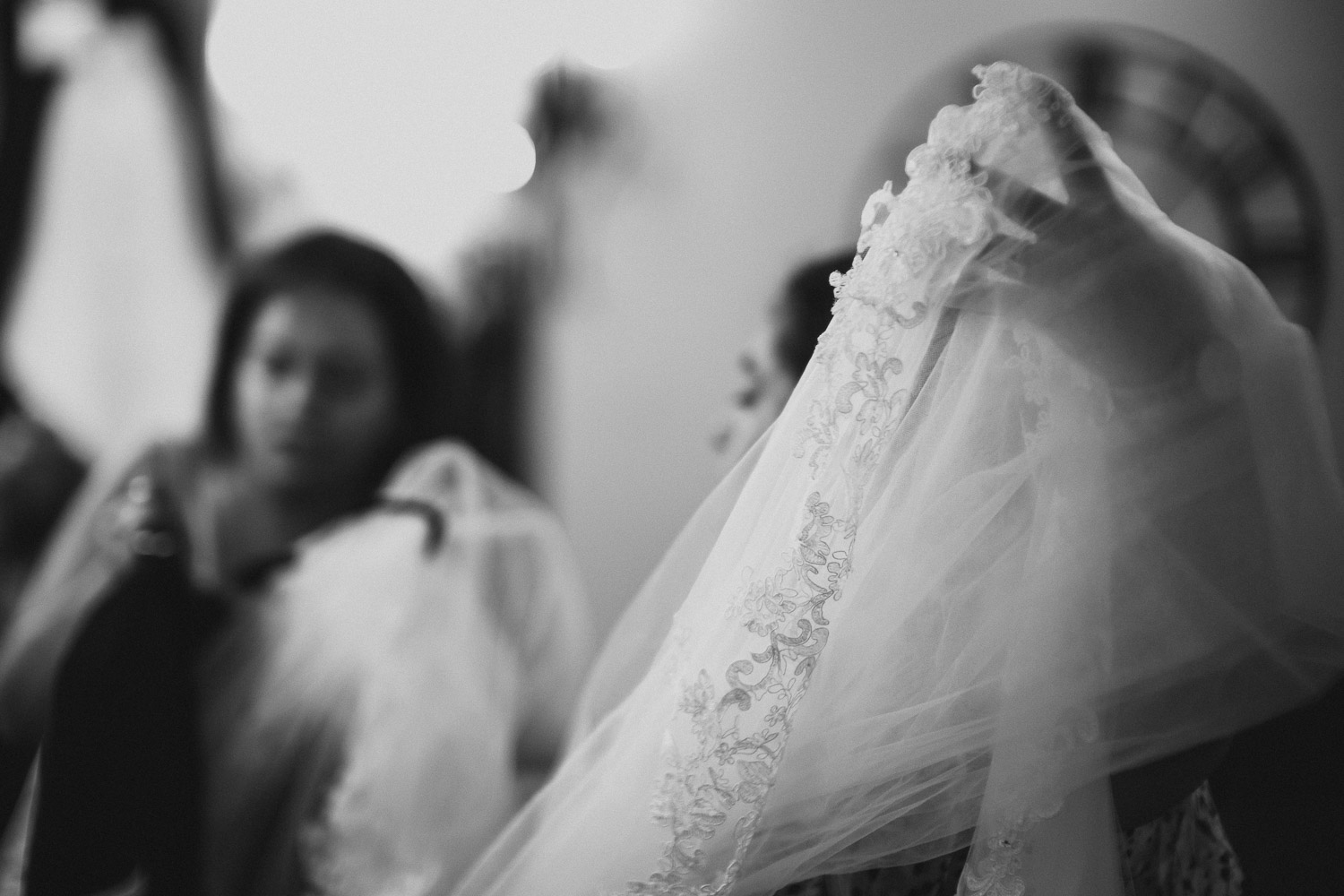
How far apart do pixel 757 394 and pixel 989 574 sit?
29 centimetres

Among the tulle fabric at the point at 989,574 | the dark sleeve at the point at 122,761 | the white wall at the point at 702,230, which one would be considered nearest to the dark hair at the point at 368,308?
the dark sleeve at the point at 122,761

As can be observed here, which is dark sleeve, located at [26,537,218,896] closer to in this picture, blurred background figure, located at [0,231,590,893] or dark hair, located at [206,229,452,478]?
blurred background figure, located at [0,231,590,893]

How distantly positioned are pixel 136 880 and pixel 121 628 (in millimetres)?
215

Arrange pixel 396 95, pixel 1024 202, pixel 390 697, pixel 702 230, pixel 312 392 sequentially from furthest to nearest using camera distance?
pixel 396 95 → pixel 702 230 → pixel 312 392 → pixel 390 697 → pixel 1024 202

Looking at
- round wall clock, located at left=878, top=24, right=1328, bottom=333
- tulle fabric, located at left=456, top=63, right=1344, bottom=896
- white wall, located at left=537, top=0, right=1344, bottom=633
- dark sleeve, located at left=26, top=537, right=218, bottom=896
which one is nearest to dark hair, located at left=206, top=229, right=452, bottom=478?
dark sleeve, located at left=26, top=537, right=218, bottom=896

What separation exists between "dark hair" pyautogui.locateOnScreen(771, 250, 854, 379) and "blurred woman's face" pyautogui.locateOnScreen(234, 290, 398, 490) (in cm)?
55

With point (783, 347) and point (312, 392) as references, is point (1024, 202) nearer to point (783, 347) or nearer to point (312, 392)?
point (783, 347)

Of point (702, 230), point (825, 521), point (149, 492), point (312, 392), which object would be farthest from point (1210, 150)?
point (149, 492)

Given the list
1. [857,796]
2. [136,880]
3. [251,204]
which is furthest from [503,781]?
[251,204]

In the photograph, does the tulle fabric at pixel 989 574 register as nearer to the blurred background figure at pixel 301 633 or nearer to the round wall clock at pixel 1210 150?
the blurred background figure at pixel 301 633

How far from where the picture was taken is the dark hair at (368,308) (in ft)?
3.57

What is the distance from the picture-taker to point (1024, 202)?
0.46 metres

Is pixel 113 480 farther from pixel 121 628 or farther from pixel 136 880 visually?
pixel 136 880

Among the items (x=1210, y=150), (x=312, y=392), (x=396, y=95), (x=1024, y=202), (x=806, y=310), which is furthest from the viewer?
(x=396, y=95)
